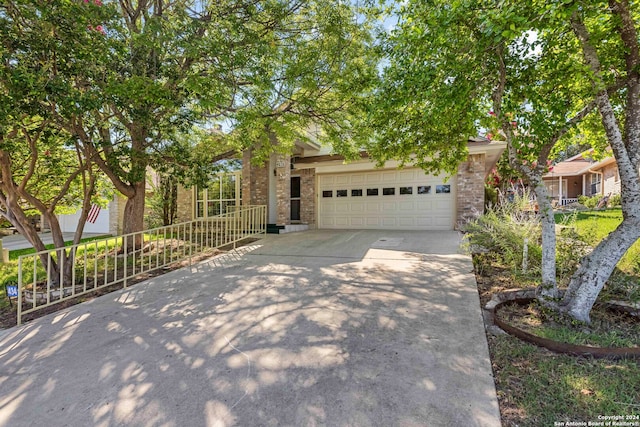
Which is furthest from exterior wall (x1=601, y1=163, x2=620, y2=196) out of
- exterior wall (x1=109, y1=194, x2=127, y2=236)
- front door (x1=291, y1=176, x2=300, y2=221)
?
exterior wall (x1=109, y1=194, x2=127, y2=236)

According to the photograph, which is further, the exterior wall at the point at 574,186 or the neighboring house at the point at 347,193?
the exterior wall at the point at 574,186

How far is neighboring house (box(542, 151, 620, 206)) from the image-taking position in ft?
58.6

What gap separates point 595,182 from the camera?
68.2 ft

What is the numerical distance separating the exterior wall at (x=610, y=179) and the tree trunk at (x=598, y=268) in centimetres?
1718

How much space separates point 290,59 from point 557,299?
6442mm

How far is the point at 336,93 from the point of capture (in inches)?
283

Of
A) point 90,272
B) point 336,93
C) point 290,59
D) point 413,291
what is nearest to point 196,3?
point 290,59

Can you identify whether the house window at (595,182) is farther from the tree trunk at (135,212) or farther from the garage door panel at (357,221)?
the tree trunk at (135,212)

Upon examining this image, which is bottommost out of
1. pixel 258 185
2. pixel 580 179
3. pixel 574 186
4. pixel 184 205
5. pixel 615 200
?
pixel 184 205

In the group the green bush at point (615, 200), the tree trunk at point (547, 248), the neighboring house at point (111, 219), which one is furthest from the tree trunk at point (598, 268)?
the neighboring house at point (111, 219)

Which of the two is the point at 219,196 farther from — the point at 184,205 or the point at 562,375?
the point at 562,375

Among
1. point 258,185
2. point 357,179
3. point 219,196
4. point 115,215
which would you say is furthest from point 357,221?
point 115,215

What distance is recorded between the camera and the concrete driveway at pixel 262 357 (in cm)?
207

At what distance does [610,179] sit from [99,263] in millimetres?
24642
